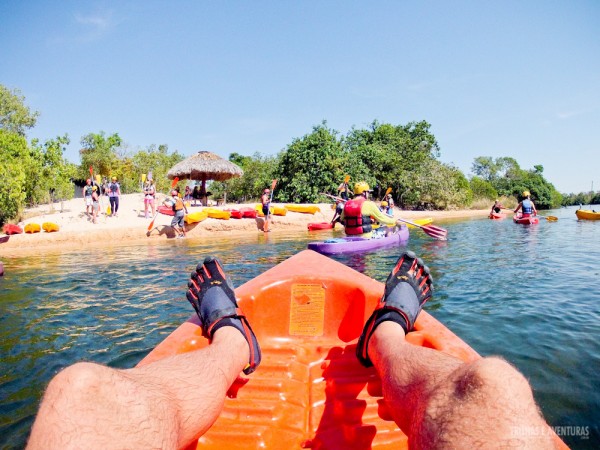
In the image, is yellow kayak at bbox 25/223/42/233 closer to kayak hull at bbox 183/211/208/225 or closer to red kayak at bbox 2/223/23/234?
red kayak at bbox 2/223/23/234

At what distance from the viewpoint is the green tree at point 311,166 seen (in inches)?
762

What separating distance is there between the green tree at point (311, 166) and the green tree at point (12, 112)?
51.1 ft

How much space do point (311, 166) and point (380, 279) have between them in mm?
14966

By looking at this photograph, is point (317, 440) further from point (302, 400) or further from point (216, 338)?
point (216, 338)

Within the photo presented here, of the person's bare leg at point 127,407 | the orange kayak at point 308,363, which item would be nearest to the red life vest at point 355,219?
the orange kayak at point 308,363

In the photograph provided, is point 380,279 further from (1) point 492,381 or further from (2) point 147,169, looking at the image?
(2) point 147,169

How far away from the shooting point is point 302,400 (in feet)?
5.89

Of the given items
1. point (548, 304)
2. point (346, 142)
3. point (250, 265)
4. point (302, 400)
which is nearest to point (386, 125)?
point (346, 142)

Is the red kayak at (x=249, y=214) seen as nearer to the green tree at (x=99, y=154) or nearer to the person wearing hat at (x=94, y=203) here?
the person wearing hat at (x=94, y=203)

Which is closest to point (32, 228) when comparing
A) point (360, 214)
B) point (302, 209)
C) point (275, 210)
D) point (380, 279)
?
point (275, 210)

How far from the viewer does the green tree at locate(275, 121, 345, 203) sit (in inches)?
762

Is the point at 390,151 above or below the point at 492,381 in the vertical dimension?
above

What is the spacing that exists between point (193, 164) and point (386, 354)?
17489mm

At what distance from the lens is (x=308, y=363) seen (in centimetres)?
211
